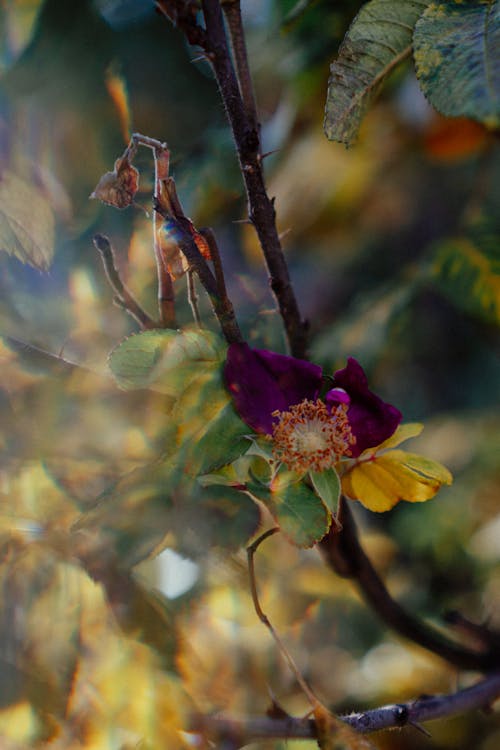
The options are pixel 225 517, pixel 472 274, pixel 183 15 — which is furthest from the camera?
pixel 472 274

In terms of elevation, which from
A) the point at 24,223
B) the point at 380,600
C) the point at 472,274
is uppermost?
the point at 24,223

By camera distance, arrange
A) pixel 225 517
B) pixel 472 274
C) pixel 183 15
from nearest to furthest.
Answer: pixel 183 15
pixel 225 517
pixel 472 274

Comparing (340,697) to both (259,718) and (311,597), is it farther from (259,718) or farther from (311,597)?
(259,718)

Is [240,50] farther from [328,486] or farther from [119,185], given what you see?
[328,486]

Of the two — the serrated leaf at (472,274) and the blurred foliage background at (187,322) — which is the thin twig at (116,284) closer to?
the blurred foliage background at (187,322)

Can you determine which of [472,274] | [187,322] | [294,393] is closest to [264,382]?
[294,393]

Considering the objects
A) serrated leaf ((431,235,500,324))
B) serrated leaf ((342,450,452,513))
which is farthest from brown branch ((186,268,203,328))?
serrated leaf ((431,235,500,324))
